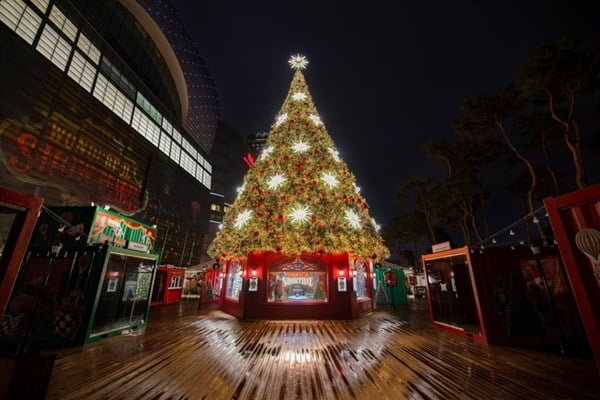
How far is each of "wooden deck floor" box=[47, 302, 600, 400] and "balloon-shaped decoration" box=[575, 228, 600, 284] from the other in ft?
6.36

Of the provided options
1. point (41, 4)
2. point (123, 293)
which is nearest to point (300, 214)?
point (123, 293)

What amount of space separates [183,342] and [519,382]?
24.0 ft

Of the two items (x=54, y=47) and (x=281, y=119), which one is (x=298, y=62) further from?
(x=54, y=47)

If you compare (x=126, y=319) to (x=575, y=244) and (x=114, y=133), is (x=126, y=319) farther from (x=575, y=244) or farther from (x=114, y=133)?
(x=114, y=133)

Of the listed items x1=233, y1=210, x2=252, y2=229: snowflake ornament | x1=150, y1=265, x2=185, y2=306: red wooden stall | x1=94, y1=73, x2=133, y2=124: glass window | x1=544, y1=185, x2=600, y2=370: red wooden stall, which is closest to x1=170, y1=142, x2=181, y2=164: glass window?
x1=94, y1=73, x2=133, y2=124: glass window

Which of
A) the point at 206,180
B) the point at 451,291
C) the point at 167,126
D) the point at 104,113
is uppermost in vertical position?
the point at 167,126

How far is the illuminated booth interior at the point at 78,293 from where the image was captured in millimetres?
5902

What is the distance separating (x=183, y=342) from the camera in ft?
20.3

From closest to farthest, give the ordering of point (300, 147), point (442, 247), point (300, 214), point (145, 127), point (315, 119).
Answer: point (442, 247) → point (300, 214) → point (300, 147) → point (315, 119) → point (145, 127)

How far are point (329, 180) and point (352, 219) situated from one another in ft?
6.86

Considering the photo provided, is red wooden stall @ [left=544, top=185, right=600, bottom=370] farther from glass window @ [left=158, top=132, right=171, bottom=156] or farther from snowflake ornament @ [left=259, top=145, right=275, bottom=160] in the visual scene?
glass window @ [left=158, top=132, right=171, bottom=156]

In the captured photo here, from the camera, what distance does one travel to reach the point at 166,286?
55.6 ft

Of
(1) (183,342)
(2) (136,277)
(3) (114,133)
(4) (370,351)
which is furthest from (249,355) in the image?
(3) (114,133)

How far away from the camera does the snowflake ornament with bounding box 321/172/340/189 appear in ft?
34.3
